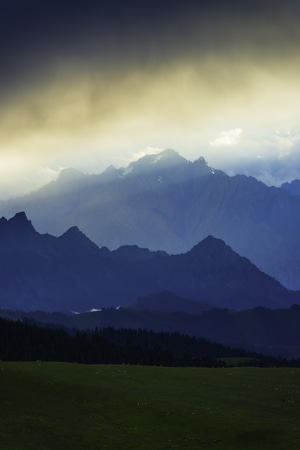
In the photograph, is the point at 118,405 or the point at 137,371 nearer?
the point at 118,405

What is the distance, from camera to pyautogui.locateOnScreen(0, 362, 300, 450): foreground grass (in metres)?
57.6

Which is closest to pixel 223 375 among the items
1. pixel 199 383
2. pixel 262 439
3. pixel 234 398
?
pixel 199 383

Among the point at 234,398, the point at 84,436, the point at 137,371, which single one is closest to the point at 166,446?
the point at 84,436

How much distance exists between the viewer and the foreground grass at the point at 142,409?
57.6 metres

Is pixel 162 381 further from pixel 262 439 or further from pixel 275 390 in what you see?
pixel 262 439

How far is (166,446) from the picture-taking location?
56.2 metres

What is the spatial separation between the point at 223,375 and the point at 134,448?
42080mm

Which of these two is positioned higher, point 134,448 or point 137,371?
point 137,371

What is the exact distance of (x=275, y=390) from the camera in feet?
276

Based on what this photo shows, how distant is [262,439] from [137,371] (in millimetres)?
37768

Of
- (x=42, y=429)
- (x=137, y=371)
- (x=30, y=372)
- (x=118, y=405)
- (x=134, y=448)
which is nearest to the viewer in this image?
(x=134, y=448)

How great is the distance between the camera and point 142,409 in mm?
68375

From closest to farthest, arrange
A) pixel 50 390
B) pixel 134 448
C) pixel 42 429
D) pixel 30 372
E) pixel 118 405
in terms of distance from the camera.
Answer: pixel 134 448 < pixel 42 429 < pixel 118 405 < pixel 50 390 < pixel 30 372

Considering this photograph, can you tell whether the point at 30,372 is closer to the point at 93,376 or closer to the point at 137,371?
the point at 93,376
